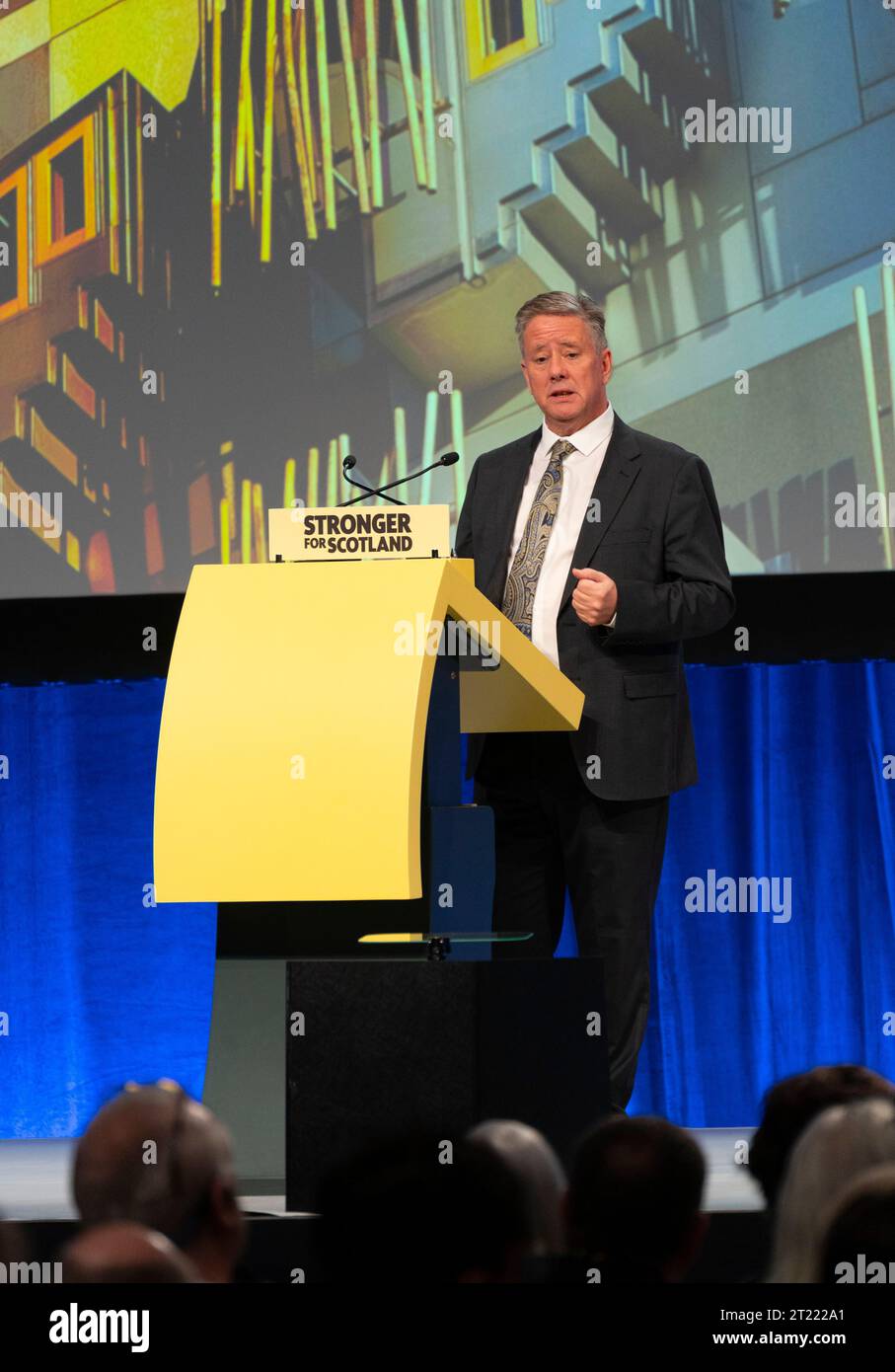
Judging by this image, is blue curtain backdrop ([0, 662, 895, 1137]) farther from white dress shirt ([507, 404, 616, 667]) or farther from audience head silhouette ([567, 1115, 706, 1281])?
audience head silhouette ([567, 1115, 706, 1281])

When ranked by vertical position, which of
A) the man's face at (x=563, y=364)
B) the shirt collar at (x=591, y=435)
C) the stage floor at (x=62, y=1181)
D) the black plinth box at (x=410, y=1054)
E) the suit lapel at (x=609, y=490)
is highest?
the man's face at (x=563, y=364)

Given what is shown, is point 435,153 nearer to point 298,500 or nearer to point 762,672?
point 298,500

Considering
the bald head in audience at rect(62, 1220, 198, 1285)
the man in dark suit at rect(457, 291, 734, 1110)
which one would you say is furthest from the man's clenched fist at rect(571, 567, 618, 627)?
the bald head in audience at rect(62, 1220, 198, 1285)

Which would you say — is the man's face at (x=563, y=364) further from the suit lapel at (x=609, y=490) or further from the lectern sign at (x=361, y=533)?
the lectern sign at (x=361, y=533)

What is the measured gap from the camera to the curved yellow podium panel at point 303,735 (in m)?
2.40

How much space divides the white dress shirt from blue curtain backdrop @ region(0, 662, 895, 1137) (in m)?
1.35

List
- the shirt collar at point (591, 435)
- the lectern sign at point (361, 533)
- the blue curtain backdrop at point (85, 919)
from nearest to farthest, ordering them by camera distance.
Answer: the lectern sign at point (361, 533) → the shirt collar at point (591, 435) → the blue curtain backdrop at point (85, 919)

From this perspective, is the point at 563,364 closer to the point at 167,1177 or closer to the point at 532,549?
the point at 532,549

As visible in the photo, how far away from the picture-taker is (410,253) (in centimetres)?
440

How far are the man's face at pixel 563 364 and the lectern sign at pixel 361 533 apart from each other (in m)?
0.61

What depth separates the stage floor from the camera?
2.54 metres

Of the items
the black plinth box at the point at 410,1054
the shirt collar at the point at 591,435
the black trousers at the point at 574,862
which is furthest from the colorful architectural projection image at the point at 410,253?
the black plinth box at the point at 410,1054

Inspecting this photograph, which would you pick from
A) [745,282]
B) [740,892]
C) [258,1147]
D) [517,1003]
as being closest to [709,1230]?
[517,1003]

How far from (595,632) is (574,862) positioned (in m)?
0.41
